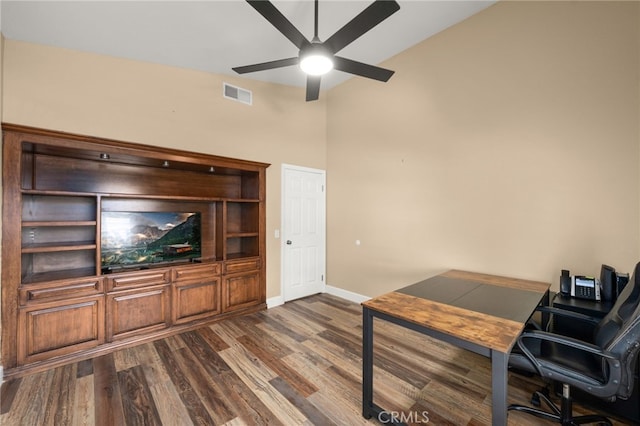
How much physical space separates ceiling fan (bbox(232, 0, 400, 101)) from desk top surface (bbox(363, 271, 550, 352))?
1998 mm

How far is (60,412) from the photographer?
195 centimetres

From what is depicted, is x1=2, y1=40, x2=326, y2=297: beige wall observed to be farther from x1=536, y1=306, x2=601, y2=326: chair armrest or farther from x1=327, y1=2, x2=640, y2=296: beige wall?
x1=536, y1=306, x2=601, y2=326: chair armrest

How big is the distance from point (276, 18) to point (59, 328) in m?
3.44

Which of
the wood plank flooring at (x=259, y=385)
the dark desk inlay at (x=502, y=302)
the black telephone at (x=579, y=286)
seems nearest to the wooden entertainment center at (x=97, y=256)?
the wood plank flooring at (x=259, y=385)

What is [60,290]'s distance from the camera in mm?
2523

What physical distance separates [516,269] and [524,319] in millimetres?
1319

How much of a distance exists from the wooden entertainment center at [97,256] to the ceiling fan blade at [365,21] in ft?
6.94

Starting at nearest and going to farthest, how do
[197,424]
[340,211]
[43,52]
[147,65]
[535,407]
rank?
[197,424], [535,407], [43,52], [147,65], [340,211]

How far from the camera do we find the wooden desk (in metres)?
1.38

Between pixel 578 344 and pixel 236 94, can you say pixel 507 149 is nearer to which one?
pixel 578 344

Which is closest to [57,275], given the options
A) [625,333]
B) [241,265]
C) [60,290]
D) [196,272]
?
[60,290]

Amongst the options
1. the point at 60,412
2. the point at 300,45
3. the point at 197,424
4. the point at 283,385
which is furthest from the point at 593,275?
the point at 60,412

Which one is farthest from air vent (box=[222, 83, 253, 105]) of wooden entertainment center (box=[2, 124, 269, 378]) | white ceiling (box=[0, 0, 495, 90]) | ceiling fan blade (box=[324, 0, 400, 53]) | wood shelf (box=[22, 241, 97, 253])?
wood shelf (box=[22, 241, 97, 253])

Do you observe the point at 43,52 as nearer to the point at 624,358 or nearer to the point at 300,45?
the point at 300,45
